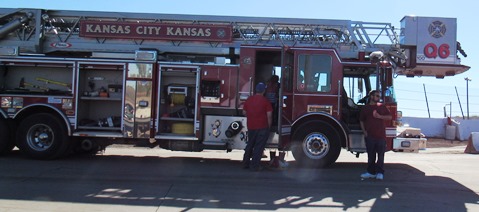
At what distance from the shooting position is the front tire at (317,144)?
9.07 meters

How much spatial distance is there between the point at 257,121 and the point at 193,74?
1.84 metres

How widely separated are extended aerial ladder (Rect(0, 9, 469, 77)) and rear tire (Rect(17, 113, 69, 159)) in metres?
1.56

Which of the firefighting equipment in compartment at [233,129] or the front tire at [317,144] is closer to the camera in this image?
the front tire at [317,144]

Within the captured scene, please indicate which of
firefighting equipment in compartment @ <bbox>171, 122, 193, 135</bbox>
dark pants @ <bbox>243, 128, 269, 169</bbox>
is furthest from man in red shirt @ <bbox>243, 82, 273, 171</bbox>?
firefighting equipment in compartment @ <bbox>171, 122, 193, 135</bbox>

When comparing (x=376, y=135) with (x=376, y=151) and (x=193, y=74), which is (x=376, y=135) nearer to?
(x=376, y=151)

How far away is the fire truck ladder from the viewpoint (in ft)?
32.2

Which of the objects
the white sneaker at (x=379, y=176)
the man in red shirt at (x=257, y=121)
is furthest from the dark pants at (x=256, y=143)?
the white sneaker at (x=379, y=176)

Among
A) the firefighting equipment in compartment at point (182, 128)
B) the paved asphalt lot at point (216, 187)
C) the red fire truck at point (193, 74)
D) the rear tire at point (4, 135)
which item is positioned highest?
the red fire truck at point (193, 74)

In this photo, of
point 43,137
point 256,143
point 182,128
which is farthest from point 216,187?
point 43,137

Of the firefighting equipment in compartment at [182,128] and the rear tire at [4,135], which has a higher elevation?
the firefighting equipment in compartment at [182,128]

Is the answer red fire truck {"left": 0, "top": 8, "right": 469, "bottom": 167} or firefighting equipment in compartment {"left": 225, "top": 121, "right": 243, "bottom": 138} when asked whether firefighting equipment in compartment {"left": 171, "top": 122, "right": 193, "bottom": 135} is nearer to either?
red fire truck {"left": 0, "top": 8, "right": 469, "bottom": 167}

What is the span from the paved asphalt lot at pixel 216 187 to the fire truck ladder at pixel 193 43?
Answer: 98.7 inches

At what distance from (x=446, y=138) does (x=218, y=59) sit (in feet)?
48.5

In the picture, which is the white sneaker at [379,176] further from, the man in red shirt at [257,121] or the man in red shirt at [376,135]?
the man in red shirt at [257,121]
